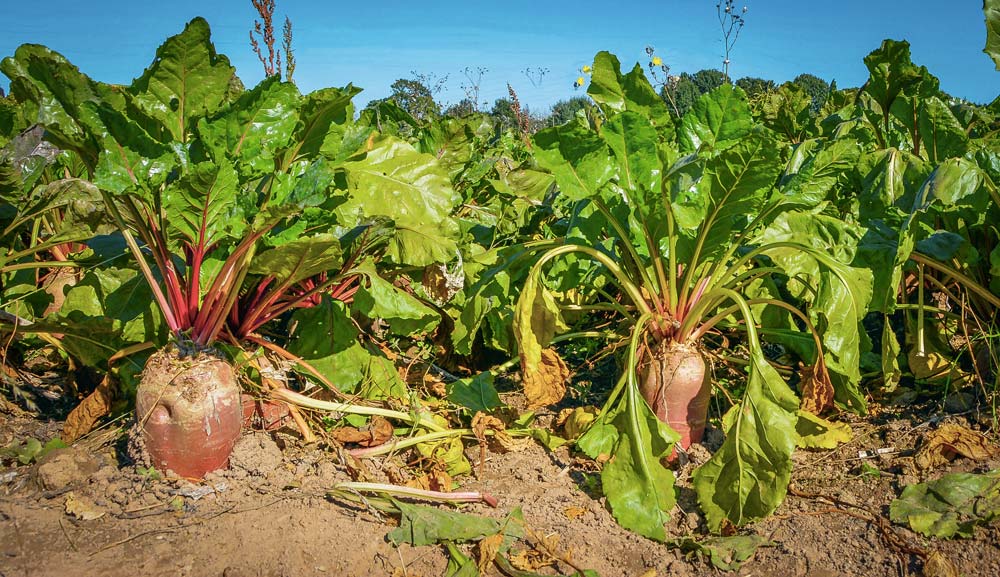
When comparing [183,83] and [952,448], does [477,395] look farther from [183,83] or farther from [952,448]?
[952,448]

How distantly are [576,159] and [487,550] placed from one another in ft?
4.20

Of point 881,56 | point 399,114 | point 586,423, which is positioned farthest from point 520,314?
point 399,114

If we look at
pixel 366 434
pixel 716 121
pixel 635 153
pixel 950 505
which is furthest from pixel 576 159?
pixel 950 505

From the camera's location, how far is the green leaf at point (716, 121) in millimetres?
2453

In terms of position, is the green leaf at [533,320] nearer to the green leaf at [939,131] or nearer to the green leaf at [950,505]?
the green leaf at [950,505]

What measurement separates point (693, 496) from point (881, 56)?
Answer: 216 centimetres

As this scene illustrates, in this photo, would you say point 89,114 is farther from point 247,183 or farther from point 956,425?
point 956,425

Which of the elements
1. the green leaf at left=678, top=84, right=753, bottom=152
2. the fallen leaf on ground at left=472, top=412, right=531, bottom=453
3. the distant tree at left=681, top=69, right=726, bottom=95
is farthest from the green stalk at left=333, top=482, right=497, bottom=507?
the distant tree at left=681, top=69, right=726, bottom=95

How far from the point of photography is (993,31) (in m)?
2.65

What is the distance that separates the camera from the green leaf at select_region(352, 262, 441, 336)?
2.63 metres

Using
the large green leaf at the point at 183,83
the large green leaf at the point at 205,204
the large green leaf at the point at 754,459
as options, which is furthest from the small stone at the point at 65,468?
the large green leaf at the point at 754,459

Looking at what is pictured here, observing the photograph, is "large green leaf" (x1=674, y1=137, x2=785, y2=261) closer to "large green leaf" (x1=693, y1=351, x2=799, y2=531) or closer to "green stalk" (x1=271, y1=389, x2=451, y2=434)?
"large green leaf" (x1=693, y1=351, x2=799, y2=531)

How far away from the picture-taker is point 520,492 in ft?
7.66

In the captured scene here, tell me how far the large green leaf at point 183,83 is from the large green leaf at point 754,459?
188 cm
